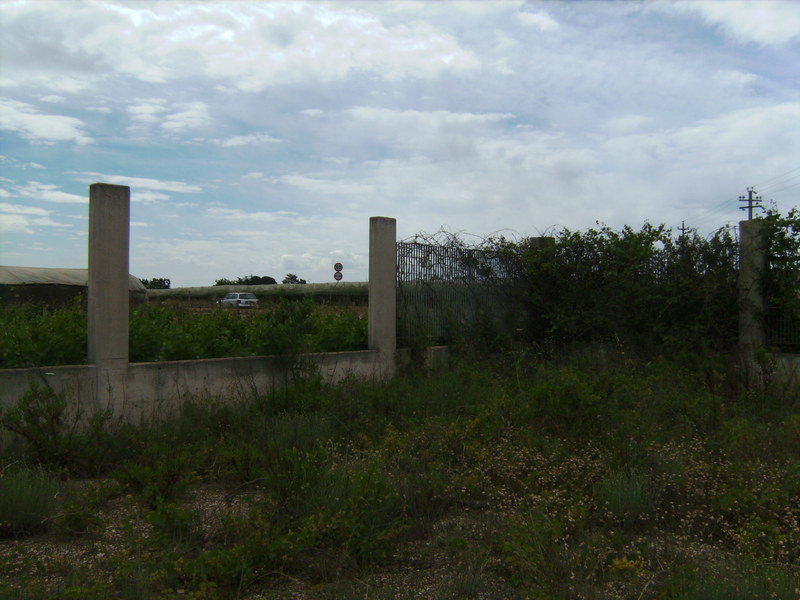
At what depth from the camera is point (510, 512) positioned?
432cm

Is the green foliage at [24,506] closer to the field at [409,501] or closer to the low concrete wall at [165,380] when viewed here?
the field at [409,501]

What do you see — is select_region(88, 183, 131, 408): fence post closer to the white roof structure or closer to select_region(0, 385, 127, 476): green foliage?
A: select_region(0, 385, 127, 476): green foliage

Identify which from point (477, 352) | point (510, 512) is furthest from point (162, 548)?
point (477, 352)

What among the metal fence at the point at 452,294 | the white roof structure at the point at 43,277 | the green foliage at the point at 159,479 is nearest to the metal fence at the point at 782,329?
the metal fence at the point at 452,294

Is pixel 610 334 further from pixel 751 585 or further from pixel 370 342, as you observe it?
pixel 751 585

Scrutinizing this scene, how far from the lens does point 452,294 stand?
33.4 ft

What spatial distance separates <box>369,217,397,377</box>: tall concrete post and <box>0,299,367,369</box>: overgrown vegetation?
0.30 meters

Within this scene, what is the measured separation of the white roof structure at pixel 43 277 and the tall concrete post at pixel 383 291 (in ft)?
27.2

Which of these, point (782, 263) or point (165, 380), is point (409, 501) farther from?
point (782, 263)

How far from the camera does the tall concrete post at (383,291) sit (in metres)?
8.95

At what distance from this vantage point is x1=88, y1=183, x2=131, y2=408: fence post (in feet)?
20.4

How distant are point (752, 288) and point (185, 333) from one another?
25.8 feet

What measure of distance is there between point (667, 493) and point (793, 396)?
408 cm

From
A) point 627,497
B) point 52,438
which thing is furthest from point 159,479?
point 627,497
